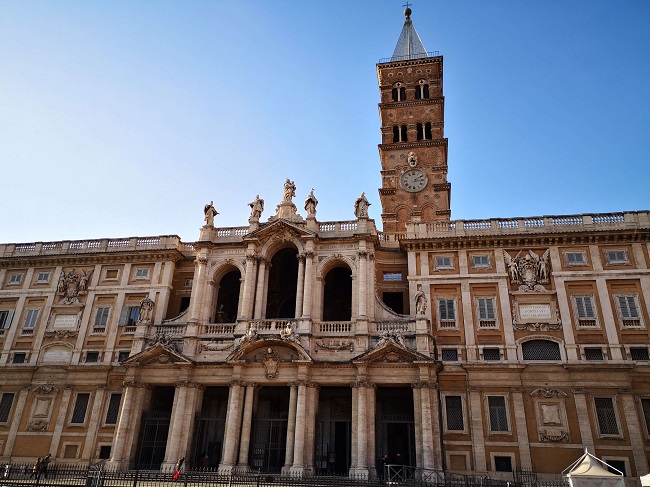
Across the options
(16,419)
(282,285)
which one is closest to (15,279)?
(16,419)

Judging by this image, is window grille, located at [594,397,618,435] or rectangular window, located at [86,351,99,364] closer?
window grille, located at [594,397,618,435]

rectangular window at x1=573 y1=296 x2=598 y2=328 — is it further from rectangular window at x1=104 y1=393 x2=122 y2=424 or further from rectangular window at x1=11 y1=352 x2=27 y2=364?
rectangular window at x1=11 y1=352 x2=27 y2=364

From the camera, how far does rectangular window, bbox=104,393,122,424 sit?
3425cm

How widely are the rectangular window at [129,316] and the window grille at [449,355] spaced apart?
71.6 feet

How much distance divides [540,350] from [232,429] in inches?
775

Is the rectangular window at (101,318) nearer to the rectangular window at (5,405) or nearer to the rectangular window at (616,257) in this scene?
the rectangular window at (5,405)

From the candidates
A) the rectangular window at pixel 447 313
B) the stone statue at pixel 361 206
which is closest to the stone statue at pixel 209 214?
the stone statue at pixel 361 206

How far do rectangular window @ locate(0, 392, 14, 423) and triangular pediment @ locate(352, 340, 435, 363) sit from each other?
82.5 ft

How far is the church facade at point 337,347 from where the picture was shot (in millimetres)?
29891

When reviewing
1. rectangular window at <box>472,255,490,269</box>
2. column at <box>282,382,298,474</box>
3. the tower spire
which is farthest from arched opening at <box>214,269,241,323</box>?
the tower spire

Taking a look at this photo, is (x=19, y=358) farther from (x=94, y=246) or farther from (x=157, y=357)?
(x=157, y=357)

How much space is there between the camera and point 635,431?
28.3 m

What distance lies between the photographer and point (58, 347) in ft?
123

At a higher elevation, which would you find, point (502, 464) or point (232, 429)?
point (232, 429)
